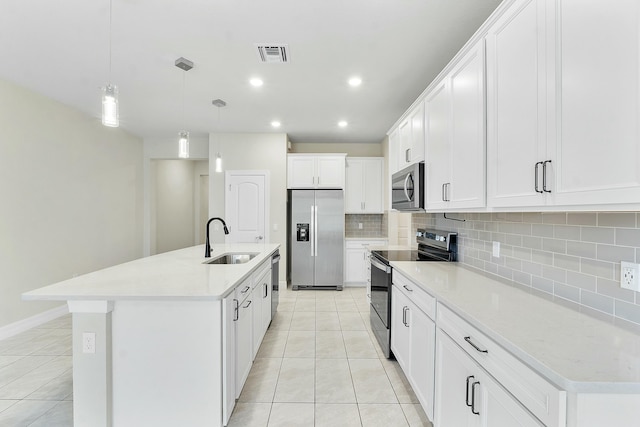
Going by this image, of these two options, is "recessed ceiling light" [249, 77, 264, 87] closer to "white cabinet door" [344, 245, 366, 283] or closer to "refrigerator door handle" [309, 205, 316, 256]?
"refrigerator door handle" [309, 205, 316, 256]

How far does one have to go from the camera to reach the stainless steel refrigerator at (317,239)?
5117mm

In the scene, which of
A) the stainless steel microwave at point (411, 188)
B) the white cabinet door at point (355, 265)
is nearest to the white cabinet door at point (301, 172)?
the white cabinet door at point (355, 265)

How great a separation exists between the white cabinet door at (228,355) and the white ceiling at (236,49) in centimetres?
196

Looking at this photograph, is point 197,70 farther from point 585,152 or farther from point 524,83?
point 585,152

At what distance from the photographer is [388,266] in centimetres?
254

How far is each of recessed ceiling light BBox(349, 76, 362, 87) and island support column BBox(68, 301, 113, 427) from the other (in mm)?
2810

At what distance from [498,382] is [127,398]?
1838 mm

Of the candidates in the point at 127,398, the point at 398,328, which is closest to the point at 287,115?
the point at 398,328

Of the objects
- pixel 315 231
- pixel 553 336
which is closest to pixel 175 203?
pixel 315 231

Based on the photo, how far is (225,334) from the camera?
166cm

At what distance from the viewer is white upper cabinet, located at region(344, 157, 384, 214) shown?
5.48 metres

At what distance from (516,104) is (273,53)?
197 centimetres

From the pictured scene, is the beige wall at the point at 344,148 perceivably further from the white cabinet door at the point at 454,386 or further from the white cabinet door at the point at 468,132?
the white cabinet door at the point at 454,386

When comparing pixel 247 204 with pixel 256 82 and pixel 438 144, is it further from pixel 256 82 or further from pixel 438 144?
pixel 438 144
